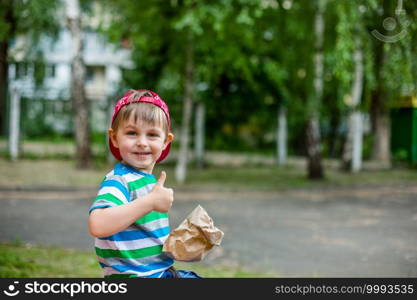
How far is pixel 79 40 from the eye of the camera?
15.4 metres

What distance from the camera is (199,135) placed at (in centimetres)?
1862

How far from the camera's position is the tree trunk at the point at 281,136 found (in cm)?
2006

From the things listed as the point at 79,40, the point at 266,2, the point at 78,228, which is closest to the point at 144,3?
the point at 79,40

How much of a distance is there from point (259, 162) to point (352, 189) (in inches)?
253

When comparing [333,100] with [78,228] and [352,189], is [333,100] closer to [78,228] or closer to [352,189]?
[352,189]

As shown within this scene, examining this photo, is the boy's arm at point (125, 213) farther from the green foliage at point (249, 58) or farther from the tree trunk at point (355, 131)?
the tree trunk at point (355, 131)

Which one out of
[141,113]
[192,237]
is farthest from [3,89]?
[192,237]

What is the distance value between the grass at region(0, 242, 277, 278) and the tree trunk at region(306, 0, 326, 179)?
9556mm

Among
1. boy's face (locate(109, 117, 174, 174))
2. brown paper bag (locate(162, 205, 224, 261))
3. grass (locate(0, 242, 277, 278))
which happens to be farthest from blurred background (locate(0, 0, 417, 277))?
boy's face (locate(109, 117, 174, 174))

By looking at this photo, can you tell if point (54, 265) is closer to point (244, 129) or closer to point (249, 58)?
point (249, 58)

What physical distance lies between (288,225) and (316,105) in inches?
259

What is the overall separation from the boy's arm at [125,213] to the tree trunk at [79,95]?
13953mm

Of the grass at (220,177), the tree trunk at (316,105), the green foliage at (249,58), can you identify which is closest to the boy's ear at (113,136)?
the green foliage at (249,58)

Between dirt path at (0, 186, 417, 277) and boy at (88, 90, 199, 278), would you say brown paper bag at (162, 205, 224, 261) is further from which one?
dirt path at (0, 186, 417, 277)
